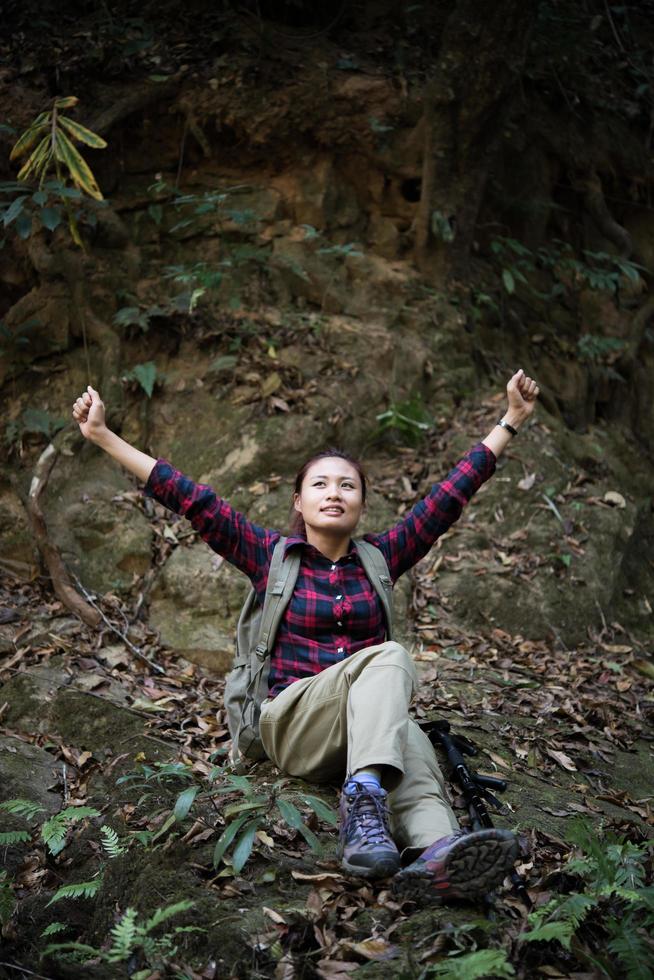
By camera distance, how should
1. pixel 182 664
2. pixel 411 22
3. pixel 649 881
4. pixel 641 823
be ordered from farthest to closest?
pixel 411 22 → pixel 182 664 → pixel 641 823 → pixel 649 881

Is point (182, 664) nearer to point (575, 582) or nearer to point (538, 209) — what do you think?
point (575, 582)

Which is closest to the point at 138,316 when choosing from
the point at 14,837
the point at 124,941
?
the point at 14,837

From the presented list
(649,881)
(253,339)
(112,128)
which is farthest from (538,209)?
(649,881)

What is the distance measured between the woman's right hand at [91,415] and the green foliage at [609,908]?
2.65m

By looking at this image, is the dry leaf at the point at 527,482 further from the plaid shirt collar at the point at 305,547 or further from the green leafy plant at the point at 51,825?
the green leafy plant at the point at 51,825

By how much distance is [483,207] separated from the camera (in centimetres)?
934

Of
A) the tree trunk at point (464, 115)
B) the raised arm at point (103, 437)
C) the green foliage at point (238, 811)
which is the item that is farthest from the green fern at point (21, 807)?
the tree trunk at point (464, 115)

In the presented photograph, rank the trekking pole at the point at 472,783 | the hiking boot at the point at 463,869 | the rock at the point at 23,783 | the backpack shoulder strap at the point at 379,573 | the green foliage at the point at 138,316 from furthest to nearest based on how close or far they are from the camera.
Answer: the green foliage at the point at 138,316
the backpack shoulder strap at the point at 379,573
the rock at the point at 23,783
the trekking pole at the point at 472,783
the hiking boot at the point at 463,869

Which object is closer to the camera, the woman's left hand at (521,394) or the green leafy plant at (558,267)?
the woman's left hand at (521,394)

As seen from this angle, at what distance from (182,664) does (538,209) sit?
22.0 ft

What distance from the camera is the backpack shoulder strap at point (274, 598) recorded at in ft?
12.9

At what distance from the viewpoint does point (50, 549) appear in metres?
6.05

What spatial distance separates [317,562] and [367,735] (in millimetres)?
1021

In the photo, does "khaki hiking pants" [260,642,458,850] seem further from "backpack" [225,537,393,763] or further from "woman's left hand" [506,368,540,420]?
"woman's left hand" [506,368,540,420]
